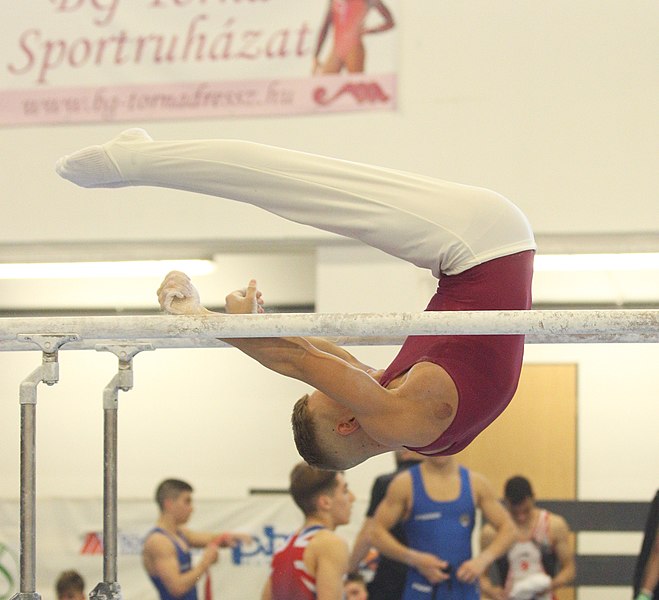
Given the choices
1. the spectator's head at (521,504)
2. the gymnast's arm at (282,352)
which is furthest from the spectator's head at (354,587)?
the gymnast's arm at (282,352)

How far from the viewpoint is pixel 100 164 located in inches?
101

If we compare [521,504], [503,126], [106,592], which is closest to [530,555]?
A: [521,504]

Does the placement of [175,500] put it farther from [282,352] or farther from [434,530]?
[282,352]

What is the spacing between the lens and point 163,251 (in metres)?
5.77

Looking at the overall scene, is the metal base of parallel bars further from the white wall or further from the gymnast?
the white wall

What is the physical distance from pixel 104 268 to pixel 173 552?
1.91 meters

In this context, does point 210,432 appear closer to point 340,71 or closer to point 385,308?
point 385,308

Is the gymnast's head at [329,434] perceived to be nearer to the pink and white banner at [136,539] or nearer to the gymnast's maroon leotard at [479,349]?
the gymnast's maroon leotard at [479,349]

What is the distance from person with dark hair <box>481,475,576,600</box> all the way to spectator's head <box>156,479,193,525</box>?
A: 1.49 meters

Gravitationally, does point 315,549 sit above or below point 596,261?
below

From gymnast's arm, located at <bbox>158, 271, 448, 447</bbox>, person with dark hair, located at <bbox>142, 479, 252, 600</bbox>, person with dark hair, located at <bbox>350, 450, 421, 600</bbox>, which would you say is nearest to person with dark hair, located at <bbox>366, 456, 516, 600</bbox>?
person with dark hair, located at <bbox>350, 450, 421, 600</bbox>

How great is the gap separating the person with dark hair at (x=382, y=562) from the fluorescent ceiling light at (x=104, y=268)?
190cm

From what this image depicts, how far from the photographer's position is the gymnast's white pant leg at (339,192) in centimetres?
247

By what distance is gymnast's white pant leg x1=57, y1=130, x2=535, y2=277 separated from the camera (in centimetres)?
247
